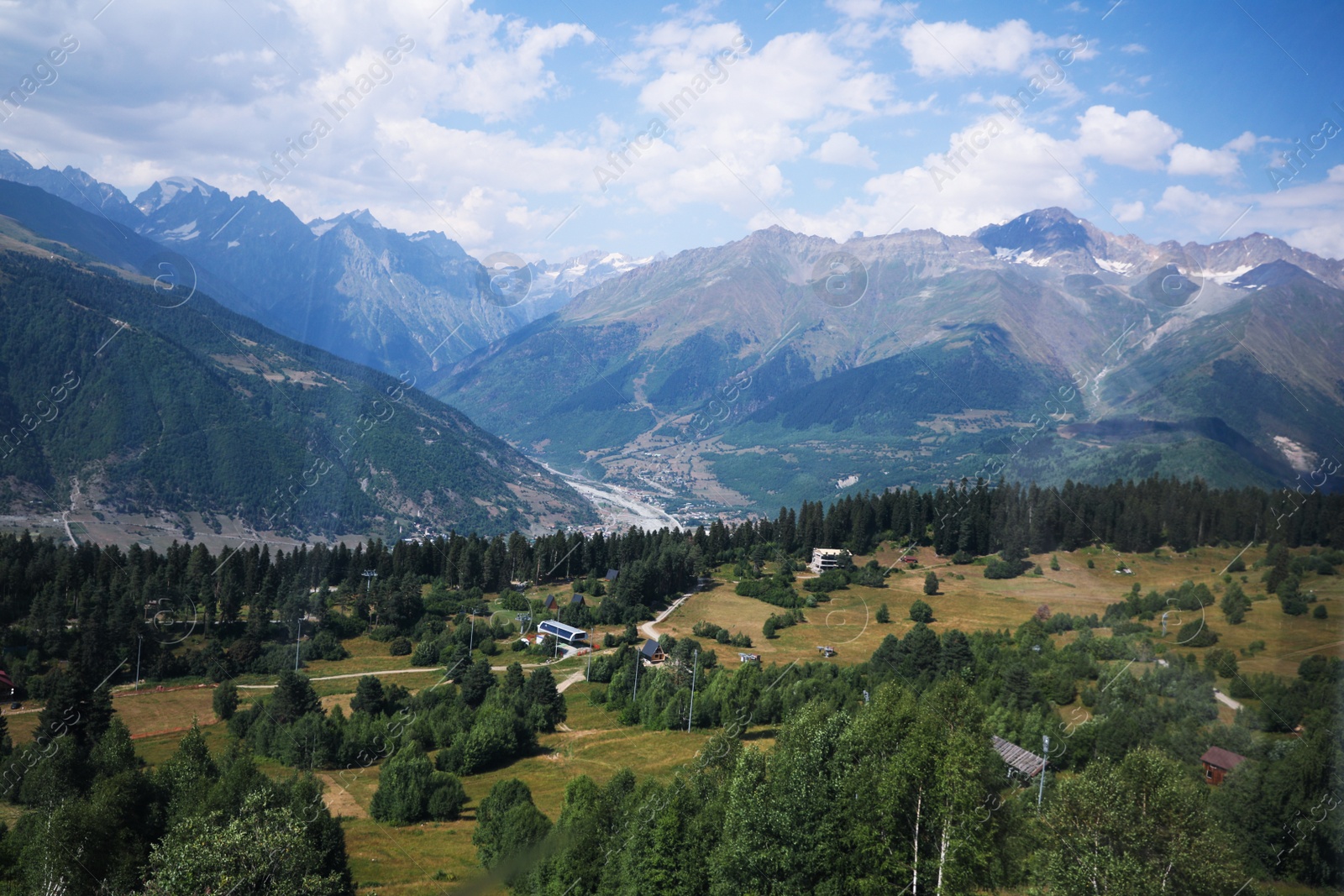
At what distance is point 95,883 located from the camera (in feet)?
88.4

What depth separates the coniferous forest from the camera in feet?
81.9

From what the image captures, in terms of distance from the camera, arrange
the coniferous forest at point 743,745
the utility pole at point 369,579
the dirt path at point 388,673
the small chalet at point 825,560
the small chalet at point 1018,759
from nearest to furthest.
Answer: the coniferous forest at point 743,745, the small chalet at point 1018,759, the dirt path at point 388,673, the utility pole at point 369,579, the small chalet at point 825,560

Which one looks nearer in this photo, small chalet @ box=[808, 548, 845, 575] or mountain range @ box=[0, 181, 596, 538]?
small chalet @ box=[808, 548, 845, 575]

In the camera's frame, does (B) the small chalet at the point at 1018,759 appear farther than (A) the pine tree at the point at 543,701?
No

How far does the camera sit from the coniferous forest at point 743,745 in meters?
25.0

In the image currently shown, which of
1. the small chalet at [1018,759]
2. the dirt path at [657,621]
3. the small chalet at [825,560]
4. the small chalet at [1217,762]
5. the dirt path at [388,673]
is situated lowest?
the dirt path at [388,673]

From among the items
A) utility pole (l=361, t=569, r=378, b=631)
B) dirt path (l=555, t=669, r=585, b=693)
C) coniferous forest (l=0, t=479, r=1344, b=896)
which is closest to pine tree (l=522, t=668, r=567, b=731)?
coniferous forest (l=0, t=479, r=1344, b=896)

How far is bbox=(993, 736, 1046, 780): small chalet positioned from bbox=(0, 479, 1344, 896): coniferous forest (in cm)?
73

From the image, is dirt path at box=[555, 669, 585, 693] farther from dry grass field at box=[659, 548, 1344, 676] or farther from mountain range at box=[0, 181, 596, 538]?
mountain range at box=[0, 181, 596, 538]

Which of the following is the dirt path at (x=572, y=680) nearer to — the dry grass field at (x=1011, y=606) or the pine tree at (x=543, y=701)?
the pine tree at (x=543, y=701)

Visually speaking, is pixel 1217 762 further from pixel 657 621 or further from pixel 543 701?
pixel 657 621

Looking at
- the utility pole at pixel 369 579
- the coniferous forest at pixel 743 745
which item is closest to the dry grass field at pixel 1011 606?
the coniferous forest at pixel 743 745

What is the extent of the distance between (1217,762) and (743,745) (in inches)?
771

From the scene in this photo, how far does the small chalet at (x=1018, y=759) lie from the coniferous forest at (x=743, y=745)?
2.40 feet
